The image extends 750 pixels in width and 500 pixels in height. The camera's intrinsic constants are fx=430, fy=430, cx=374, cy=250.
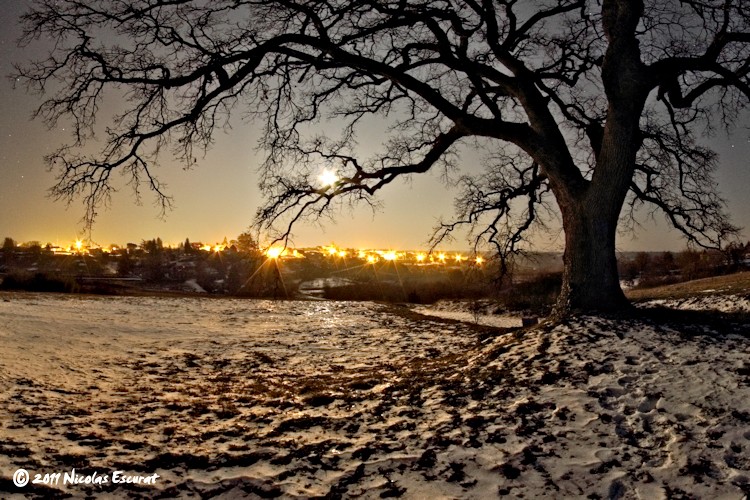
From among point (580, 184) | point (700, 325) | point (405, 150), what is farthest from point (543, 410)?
point (405, 150)

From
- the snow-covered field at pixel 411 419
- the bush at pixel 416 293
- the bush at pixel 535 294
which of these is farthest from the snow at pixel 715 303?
the bush at pixel 416 293

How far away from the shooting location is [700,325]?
25.8 ft

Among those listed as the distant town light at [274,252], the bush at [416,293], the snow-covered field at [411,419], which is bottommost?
the bush at [416,293]

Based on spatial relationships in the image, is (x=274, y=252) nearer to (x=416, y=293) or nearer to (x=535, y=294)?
(x=535, y=294)
